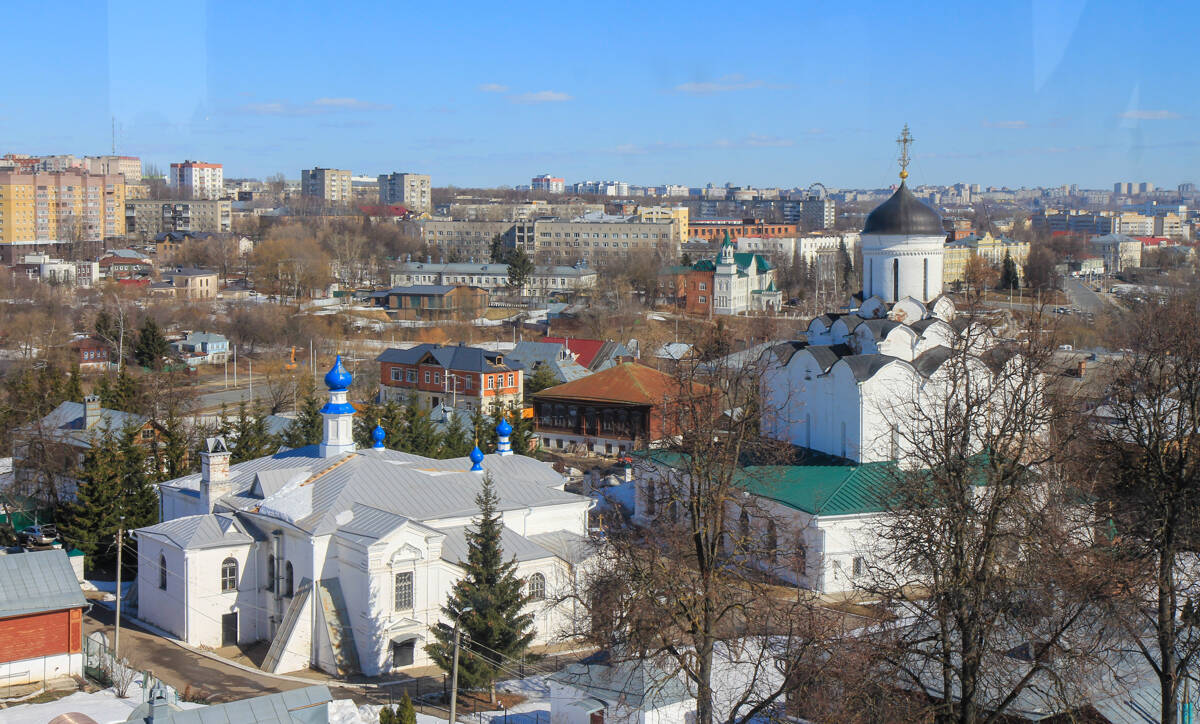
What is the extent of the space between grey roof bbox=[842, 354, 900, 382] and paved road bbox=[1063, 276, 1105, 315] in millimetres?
25110

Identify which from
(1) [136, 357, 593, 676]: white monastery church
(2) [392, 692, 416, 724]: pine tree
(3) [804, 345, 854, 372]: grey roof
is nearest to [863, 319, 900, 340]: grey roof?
(3) [804, 345, 854, 372]: grey roof

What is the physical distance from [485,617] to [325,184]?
94949mm

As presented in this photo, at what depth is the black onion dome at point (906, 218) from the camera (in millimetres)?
16734

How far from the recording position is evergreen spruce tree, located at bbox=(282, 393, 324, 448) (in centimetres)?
1752

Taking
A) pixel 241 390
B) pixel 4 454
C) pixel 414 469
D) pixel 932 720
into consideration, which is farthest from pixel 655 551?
pixel 241 390

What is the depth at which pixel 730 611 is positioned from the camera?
919 centimetres

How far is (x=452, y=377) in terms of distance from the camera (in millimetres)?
26766

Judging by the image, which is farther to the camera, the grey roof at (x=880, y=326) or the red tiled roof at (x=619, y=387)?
the red tiled roof at (x=619, y=387)

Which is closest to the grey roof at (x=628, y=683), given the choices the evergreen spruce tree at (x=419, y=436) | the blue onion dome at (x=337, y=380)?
the blue onion dome at (x=337, y=380)

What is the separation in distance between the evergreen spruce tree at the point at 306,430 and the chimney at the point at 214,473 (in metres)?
3.68

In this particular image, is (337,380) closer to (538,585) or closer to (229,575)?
(229,575)

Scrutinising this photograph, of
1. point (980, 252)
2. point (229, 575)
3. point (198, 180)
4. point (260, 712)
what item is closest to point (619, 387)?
point (229, 575)

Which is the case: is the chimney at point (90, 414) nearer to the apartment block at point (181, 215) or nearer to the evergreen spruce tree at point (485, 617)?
the evergreen spruce tree at point (485, 617)

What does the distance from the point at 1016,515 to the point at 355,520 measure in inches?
254
